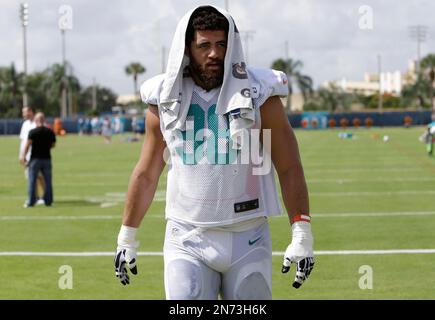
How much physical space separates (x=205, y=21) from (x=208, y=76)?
313 mm

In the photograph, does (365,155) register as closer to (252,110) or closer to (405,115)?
(252,110)

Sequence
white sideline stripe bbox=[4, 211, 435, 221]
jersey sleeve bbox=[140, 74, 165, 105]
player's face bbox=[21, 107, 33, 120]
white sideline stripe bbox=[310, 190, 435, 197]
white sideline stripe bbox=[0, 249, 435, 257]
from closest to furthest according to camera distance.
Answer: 1. jersey sleeve bbox=[140, 74, 165, 105]
2. white sideline stripe bbox=[0, 249, 435, 257]
3. white sideline stripe bbox=[4, 211, 435, 221]
4. white sideline stripe bbox=[310, 190, 435, 197]
5. player's face bbox=[21, 107, 33, 120]

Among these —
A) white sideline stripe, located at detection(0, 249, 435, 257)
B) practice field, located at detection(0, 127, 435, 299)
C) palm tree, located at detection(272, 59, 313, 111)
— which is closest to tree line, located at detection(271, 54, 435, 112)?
palm tree, located at detection(272, 59, 313, 111)

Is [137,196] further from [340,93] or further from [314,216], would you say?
[340,93]

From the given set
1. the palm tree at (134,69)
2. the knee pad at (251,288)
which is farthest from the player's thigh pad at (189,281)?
the palm tree at (134,69)

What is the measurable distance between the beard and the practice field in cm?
440

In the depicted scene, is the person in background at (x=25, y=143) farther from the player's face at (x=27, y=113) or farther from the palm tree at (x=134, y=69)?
the palm tree at (x=134, y=69)

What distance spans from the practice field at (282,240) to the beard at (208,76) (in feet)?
14.4

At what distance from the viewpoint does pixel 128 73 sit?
13800 cm

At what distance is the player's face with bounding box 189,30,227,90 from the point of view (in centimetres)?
533

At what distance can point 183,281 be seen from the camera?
17.2ft

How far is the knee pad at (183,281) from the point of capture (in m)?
5.22

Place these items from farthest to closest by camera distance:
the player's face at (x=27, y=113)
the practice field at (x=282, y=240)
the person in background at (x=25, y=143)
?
1. the player's face at (x=27, y=113)
2. the person in background at (x=25, y=143)
3. the practice field at (x=282, y=240)

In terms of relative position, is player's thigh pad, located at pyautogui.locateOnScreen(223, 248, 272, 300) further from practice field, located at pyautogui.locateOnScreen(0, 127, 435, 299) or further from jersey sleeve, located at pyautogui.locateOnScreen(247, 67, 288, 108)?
practice field, located at pyautogui.locateOnScreen(0, 127, 435, 299)
